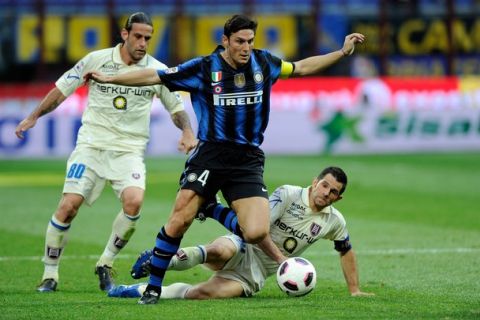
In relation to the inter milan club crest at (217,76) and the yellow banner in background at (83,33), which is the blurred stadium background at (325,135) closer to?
the yellow banner in background at (83,33)

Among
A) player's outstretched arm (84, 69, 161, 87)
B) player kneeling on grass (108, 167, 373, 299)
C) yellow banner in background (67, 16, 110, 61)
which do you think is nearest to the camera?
player's outstretched arm (84, 69, 161, 87)

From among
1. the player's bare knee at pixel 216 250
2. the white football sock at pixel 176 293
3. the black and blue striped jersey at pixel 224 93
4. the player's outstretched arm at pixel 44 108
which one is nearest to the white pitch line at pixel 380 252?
the player's outstretched arm at pixel 44 108

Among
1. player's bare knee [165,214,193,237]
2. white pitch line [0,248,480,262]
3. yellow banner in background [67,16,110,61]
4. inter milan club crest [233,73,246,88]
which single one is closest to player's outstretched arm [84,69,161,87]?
inter milan club crest [233,73,246,88]

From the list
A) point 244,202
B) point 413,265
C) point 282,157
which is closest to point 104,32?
point 282,157

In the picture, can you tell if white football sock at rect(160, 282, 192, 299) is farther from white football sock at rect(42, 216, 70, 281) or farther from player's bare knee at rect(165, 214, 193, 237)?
white football sock at rect(42, 216, 70, 281)

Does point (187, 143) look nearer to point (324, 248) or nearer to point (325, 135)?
point (324, 248)

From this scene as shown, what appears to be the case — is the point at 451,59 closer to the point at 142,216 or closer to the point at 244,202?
the point at 142,216

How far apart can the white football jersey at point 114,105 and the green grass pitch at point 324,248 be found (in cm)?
137

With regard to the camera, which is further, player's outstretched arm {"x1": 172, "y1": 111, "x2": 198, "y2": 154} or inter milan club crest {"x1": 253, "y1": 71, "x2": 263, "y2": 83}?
player's outstretched arm {"x1": 172, "y1": 111, "x2": 198, "y2": 154}

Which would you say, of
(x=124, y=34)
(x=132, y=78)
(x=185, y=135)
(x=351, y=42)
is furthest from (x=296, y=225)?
(x=124, y=34)

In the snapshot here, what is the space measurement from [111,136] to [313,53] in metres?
21.2

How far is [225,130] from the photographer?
31.0 ft

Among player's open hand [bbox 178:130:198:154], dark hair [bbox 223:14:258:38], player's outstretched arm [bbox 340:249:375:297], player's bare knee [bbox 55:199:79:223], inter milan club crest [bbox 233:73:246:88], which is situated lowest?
player's outstretched arm [bbox 340:249:375:297]

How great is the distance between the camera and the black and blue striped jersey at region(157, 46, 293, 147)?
938 cm
